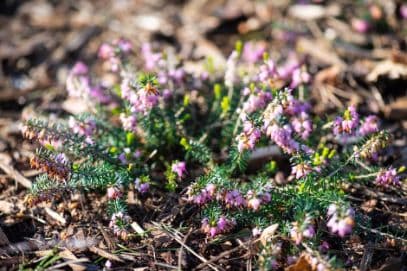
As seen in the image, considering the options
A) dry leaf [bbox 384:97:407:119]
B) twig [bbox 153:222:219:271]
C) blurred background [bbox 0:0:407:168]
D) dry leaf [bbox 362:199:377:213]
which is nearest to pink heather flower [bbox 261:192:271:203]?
twig [bbox 153:222:219:271]

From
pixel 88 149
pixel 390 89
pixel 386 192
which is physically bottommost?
pixel 386 192

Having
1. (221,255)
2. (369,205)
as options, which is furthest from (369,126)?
(221,255)

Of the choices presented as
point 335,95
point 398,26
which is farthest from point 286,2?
Answer: point 335,95

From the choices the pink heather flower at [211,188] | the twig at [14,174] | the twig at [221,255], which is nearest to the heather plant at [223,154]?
the pink heather flower at [211,188]

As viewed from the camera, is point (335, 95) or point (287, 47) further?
point (287, 47)

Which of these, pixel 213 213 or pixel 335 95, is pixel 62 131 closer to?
pixel 213 213

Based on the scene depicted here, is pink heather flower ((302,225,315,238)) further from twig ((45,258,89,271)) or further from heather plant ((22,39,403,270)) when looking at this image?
twig ((45,258,89,271))

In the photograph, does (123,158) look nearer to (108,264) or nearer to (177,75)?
(108,264)

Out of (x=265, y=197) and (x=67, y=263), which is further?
(x=67, y=263)

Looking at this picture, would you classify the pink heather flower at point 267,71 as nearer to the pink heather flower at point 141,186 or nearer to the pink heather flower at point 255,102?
the pink heather flower at point 255,102
